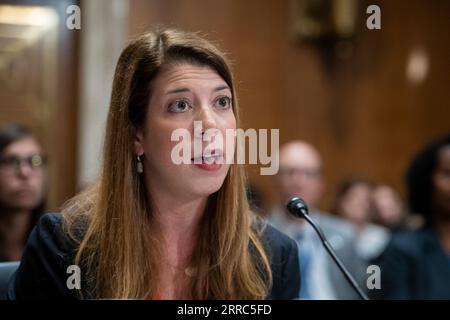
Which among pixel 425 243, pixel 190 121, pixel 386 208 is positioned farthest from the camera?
pixel 386 208

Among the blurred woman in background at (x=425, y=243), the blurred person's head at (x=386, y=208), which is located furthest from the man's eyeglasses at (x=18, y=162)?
the blurred person's head at (x=386, y=208)

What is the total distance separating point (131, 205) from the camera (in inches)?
45.5

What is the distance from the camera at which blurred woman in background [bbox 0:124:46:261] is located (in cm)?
139

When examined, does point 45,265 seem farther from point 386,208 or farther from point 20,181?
point 386,208

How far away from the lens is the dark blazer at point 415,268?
1.74m

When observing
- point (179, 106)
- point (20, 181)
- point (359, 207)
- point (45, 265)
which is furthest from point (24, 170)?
point (359, 207)

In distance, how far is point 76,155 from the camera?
3.16 metres

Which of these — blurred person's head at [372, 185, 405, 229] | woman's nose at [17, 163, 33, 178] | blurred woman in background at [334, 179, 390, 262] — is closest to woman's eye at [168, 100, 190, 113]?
woman's nose at [17, 163, 33, 178]

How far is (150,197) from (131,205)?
0.15 feet

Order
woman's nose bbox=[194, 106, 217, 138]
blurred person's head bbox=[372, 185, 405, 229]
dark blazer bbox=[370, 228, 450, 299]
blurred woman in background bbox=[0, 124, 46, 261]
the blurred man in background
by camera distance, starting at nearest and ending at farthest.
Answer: woman's nose bbox=[194, 106, 217, 138], blurred woman in background bbox=[0, 124, 46, 261], the blurred man in background, dark blazer bbox=[370, 228, 450, 299], blurred person's head bbox=[372, 185, 405, 229]

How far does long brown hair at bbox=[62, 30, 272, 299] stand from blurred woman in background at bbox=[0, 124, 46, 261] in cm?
24

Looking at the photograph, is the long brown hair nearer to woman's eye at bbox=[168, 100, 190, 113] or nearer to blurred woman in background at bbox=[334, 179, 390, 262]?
woman's eye at bbox=[168, 100, 190, 113]

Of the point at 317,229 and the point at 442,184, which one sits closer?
the point at 317,229

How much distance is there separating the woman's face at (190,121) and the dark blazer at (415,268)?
69 cm
